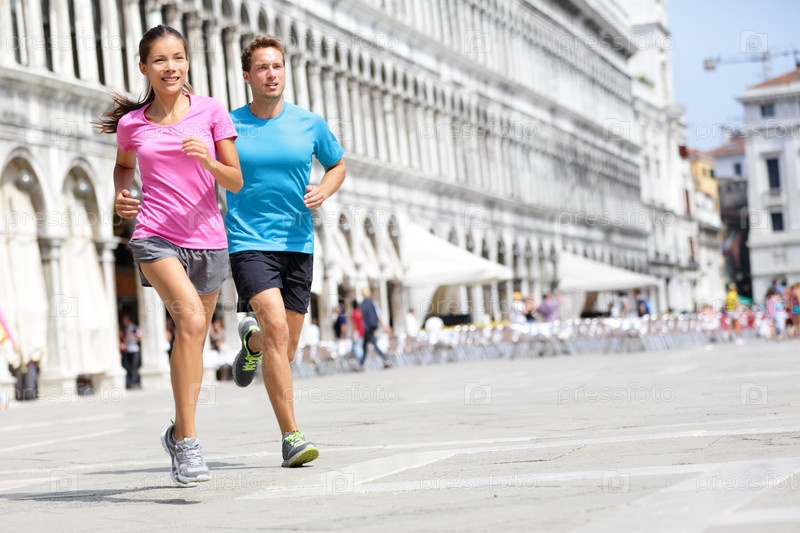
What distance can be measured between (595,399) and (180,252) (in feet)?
17.7

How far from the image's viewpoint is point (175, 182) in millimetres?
6977

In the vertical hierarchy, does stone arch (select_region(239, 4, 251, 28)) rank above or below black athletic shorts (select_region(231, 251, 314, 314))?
above

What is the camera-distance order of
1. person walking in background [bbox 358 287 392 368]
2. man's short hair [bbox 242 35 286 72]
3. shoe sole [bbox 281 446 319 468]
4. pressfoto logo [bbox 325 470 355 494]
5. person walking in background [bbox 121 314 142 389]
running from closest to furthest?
pressfoto logo [bbox 325 470 355 494]
shoe sole [bbox 281 446 319 468]
man's short hair [bbox 242 35 286 72]
person walking in background [bbox 121 314 142 389]
person walking in background [bbox 358 287 392 368]

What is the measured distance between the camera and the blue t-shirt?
25.1 ft

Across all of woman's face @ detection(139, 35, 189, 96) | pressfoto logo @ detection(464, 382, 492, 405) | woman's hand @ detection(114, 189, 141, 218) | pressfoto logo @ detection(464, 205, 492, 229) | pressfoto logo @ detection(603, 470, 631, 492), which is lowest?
pressfoto logo @ detection(464, 382, 492, 405)

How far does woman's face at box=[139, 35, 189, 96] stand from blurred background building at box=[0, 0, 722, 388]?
1723 centimetres

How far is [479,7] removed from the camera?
2190 inches

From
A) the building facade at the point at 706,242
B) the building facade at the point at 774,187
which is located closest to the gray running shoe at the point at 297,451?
the building facade at the point at 706,242

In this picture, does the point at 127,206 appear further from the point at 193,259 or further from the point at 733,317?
the point at 733,317

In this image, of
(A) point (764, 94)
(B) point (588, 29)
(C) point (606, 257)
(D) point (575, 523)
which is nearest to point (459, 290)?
(C) point (606, 257)

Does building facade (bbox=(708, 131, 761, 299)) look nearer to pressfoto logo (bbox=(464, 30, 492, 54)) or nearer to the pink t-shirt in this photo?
pressfoto logo (bbox=(464, 30, 492, 54))

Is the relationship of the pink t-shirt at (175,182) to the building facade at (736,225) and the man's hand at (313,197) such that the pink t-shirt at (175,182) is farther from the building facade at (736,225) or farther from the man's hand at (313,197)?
the building facade at (736,225)

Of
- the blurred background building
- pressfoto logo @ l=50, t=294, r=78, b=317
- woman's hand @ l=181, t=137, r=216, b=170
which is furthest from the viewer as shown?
the blurred background building

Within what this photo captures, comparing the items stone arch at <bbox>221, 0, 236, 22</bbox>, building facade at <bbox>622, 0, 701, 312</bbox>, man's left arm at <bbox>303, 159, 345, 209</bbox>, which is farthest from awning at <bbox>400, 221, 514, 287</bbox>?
building facade at <bbox>622, 0, 701, 312</bbox>
